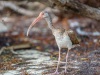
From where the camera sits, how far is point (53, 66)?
23.0 feet

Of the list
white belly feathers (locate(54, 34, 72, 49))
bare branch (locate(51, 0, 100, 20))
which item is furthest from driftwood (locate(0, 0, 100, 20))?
white belly feathers (locate(54, 34, 72, 49))

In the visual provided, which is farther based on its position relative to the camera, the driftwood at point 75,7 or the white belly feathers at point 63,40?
the driftwood at point 75,7

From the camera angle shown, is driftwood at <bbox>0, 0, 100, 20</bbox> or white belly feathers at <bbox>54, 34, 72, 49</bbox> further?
driftwood at <bbox>0, 0, 100, 20</bbox>

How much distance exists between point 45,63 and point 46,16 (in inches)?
42.1

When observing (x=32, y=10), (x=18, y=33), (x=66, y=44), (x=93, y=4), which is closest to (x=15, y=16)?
(x=32, y=10)

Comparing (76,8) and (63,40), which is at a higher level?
(76,8)

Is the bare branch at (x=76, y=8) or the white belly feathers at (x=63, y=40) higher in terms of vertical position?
the bare branch at (x=76, y=8)

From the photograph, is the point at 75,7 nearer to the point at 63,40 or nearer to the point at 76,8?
the point at 76,8

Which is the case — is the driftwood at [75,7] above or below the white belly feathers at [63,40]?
above

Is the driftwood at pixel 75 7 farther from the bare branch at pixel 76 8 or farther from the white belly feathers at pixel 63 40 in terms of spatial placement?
the white belly feathers at pixel 63 40

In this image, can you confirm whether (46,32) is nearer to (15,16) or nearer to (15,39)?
(15,39)

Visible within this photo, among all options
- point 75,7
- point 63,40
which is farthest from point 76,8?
point 63,40

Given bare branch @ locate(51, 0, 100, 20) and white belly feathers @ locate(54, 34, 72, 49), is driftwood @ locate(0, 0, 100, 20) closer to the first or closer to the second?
bare branch @ locate(51, 0, 100, 20)

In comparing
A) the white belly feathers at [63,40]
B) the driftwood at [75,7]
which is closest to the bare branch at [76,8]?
the driftwood at [75,7]
